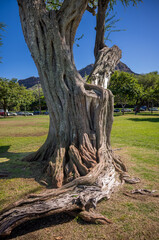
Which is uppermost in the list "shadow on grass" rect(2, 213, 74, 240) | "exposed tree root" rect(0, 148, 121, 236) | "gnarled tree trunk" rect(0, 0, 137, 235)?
"gnarled tree trunk" rect(0, 0, 137, 235)

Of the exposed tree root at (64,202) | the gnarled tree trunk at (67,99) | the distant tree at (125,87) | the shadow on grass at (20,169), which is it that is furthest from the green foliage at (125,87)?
the exposed tree root at (64,202)

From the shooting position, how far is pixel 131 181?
405cm

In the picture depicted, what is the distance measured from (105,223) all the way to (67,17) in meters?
5.77

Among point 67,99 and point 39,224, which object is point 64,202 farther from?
point 67,99

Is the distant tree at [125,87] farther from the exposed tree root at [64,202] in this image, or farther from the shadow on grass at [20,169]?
the exposed tree root at [64,202]

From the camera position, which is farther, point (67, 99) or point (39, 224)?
point (67, 99)

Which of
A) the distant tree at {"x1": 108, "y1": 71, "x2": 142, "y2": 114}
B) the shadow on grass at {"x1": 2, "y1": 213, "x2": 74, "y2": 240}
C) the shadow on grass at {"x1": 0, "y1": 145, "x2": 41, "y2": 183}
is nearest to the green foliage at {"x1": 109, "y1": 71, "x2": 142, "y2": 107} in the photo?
the distant tree at {"x1": 108, "y1": 71, "x2": 142, "y2": 114}

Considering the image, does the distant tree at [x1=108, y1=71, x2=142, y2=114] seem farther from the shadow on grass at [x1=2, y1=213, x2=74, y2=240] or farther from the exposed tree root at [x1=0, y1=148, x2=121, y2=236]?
the shadow on grass at [x1=2, y1=213, x2=74, y2=240]

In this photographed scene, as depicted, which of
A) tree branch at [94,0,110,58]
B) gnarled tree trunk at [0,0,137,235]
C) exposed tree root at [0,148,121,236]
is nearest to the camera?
exposed tree root at [0,148,121,236]

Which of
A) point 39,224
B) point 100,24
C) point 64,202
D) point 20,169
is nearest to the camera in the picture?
point 39,224

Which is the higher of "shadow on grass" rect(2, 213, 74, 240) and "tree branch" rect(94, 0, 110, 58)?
"tree branch" rect(94, 0, 110, 58)

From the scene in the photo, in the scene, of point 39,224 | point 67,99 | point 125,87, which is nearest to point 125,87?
point 125,87

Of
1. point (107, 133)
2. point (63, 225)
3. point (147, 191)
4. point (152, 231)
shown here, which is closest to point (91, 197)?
point (63, 225)

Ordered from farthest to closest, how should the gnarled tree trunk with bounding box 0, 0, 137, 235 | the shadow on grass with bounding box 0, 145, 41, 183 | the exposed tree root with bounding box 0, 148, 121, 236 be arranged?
the shadow on grass with bounding box 0, 145, 41, 183 < the gnarled tree trunk with bounding box 0, 0, 137, 235 < the exposed tree root with bounding box 0, 148, 121, 236
